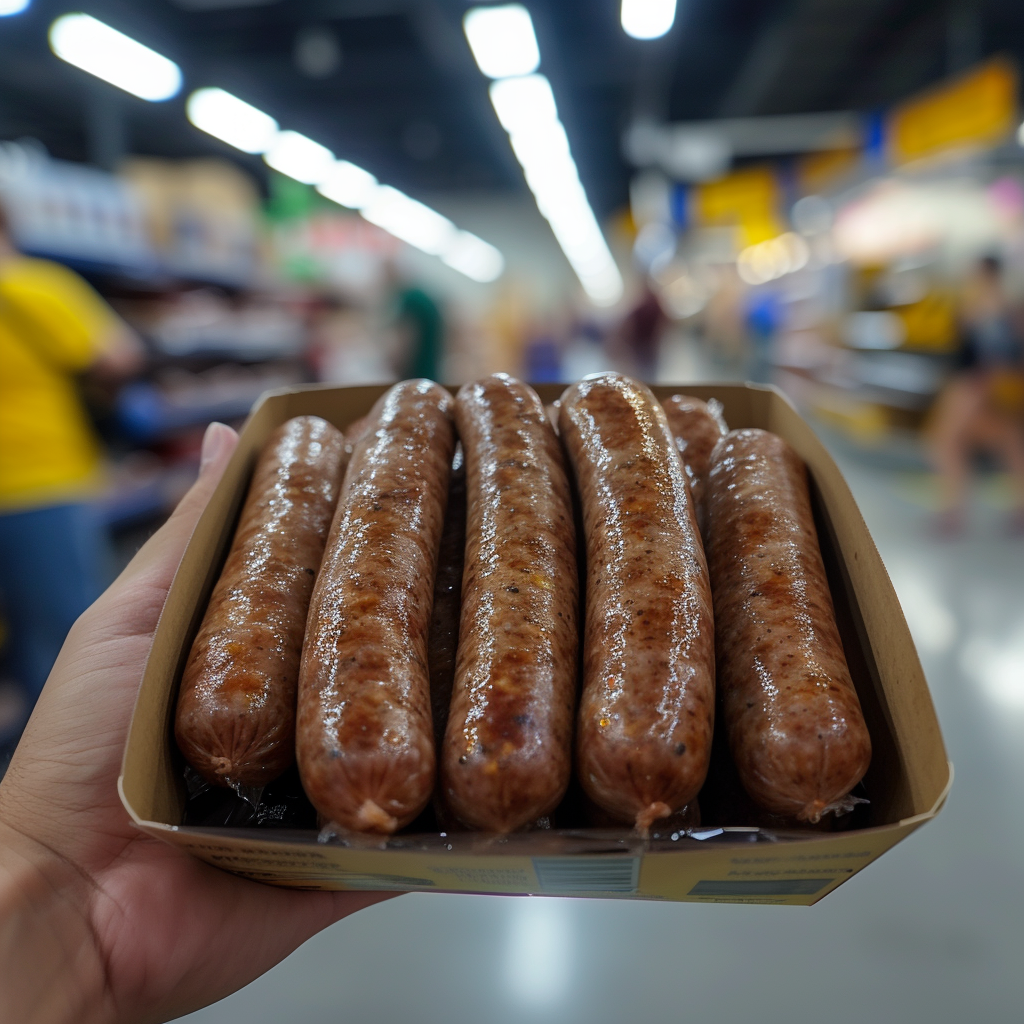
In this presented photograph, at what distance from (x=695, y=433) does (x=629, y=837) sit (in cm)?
117

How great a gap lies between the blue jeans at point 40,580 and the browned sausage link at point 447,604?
2.93 metres

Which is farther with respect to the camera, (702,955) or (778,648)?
(702,955)

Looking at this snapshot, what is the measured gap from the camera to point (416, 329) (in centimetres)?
805

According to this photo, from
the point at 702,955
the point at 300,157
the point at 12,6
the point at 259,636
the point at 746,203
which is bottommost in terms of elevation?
the point at 702,955

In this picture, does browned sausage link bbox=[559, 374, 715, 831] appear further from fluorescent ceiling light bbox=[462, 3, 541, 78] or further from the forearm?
fluorescent ceiling light bbox=[462, 3, 541, 78]

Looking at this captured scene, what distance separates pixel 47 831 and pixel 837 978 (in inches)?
99.4

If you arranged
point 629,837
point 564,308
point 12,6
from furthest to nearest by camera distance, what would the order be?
1. point 564,308
2. point 12,6
3. point 629,837

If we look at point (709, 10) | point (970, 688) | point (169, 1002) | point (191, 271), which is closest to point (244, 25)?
point (191, 271)

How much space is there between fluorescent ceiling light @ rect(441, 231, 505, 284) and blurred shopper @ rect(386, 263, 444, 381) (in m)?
17.4

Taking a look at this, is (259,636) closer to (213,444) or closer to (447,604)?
(447,604)

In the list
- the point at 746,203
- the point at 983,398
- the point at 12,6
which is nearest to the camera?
the point at 12,6

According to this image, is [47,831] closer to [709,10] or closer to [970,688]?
[970,688]

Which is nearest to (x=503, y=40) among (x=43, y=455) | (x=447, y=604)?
(x=43, y=455)

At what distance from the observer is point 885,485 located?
32.8ft
